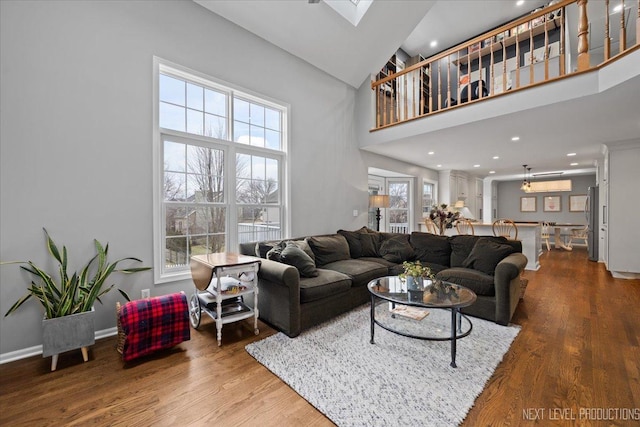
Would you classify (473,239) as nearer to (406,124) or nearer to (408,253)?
(408,253)

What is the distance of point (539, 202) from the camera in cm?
1027

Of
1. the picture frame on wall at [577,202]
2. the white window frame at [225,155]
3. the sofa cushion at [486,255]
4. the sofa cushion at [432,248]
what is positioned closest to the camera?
the white window frame at [225,155]

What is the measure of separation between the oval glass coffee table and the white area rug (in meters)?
0.10

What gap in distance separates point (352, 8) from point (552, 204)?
34.4ft

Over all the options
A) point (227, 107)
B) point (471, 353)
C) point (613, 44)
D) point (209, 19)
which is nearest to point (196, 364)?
point (471, 353)

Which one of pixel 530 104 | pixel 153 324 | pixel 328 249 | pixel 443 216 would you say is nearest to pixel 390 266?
pixel 328 249

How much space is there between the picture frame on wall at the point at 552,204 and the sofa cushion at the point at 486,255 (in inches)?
357

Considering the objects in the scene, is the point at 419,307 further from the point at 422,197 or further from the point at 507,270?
the point at 422,197

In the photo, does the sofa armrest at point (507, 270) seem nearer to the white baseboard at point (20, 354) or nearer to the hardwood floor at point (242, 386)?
the hardwood floor at point (242, 386)

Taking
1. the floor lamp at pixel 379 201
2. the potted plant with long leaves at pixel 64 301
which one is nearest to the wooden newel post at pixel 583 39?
the floor lamp at pixel 379 201

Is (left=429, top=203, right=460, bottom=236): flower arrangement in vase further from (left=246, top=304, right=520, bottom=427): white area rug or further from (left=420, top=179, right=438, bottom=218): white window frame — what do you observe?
(left=420, top=179, right=438, bottom=218): white window frame

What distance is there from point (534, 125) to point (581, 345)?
296cm

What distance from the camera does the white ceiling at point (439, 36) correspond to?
3.32 meters

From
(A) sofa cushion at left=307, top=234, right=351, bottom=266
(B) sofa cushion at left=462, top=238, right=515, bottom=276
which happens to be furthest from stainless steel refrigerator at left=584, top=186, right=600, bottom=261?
(A) sofa cushion at left=307, top=234, right=351, bottom=266
